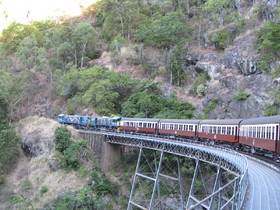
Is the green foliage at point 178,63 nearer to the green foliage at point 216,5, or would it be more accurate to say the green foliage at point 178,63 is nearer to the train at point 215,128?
the green foliage at point 216,5

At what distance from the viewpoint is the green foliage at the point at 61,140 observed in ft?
112

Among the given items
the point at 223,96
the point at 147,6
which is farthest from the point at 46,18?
the point at 223,96

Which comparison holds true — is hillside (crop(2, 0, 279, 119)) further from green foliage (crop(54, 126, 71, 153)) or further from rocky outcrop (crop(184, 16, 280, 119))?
green foliage (crop(54, 126, 71, 153))

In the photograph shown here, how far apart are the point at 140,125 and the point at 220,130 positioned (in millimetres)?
11059

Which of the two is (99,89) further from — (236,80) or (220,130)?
(220,130)

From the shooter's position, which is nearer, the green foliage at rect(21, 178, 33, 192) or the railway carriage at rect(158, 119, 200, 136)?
the railway carriage at rect(158, 119, 200, 136)

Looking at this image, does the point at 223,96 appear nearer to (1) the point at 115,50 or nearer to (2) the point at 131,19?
(1) the point at 115,50

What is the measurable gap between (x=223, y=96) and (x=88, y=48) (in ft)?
104

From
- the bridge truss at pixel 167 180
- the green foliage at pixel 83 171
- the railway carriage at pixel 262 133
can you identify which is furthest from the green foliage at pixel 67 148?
the railway carriage at pixel 262 133

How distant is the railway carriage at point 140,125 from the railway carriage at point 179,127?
86cm

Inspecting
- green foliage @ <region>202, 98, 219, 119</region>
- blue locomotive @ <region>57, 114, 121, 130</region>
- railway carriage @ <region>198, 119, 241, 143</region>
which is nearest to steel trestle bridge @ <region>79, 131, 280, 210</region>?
railway carriage @ <region>198, 119, 241, 143</region>

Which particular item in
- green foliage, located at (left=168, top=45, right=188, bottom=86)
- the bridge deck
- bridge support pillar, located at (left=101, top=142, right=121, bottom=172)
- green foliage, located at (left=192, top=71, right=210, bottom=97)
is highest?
green foliage, located at (left=168, top=45, right=188, bottom=86)

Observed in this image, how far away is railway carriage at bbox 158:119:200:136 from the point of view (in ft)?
93.4

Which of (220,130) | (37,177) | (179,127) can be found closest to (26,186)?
(37,177)
